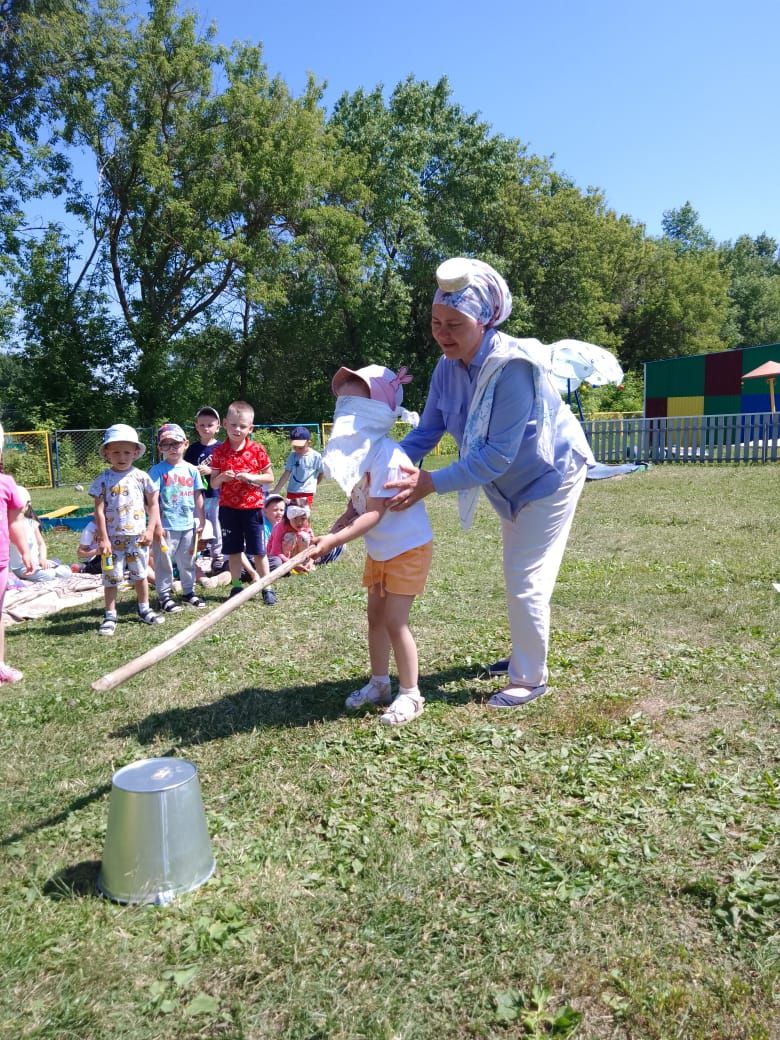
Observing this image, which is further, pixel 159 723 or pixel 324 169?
pixel 324 169

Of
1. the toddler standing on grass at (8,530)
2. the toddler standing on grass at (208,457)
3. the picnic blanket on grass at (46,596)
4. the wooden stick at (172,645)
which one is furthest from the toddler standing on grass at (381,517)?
the toddler standing on grass at (208,457)

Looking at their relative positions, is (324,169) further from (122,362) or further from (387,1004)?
(387,1004)

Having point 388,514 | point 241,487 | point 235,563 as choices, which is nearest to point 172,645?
point 388,514

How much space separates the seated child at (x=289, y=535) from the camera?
7681mm

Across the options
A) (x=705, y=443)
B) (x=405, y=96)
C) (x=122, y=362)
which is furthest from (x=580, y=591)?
(x=405, y=96)

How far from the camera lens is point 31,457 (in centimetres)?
1902

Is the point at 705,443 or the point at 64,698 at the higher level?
the point at 705,443

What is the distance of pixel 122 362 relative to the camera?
27609 mm

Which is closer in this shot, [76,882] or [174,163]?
[76,882]

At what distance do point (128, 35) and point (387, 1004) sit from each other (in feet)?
98.2

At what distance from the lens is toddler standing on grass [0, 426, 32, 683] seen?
4969 mm

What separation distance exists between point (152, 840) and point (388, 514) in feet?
6.08

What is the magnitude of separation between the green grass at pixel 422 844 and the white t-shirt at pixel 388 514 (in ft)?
3.02

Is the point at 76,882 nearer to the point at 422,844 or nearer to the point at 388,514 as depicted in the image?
the point at 422,844
